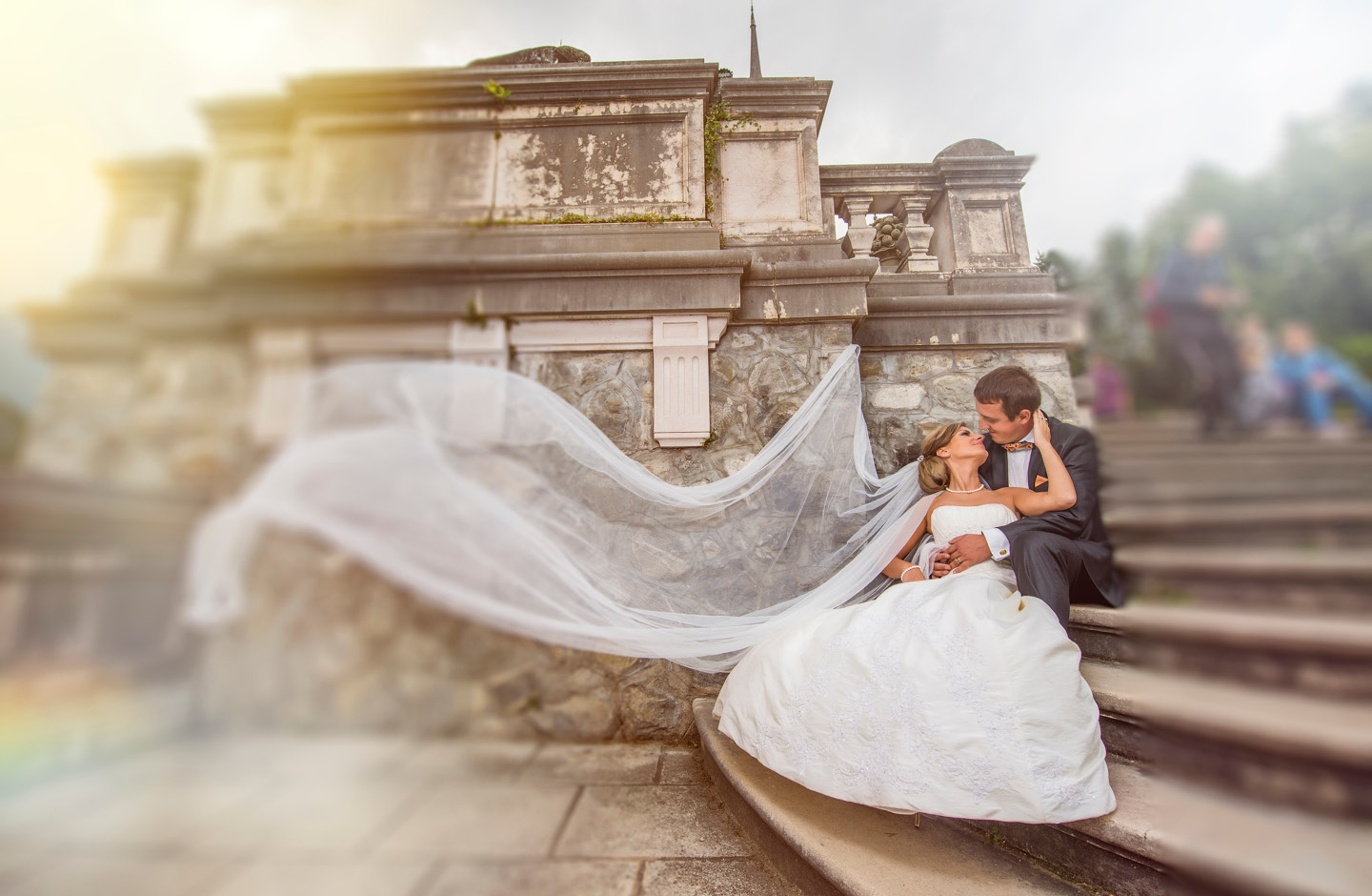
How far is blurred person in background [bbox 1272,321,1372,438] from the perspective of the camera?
87cm

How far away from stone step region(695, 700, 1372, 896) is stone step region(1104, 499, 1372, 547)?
1.64ft

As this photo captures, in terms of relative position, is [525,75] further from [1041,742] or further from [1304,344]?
[1041,742]

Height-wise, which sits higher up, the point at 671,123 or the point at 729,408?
the point at 671,123

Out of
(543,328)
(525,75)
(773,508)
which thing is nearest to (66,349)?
(543,328)

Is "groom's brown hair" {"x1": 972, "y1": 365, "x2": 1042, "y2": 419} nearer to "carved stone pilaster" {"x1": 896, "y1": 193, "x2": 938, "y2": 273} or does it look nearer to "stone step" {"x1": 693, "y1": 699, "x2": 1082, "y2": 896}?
"carved stone pilaster" {"x1": 896, "y1": 193, "x2": 938, "y2": 273}

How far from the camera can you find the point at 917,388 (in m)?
3.03

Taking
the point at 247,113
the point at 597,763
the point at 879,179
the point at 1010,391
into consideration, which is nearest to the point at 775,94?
the point at 879,179

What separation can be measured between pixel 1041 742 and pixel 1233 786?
43 cm

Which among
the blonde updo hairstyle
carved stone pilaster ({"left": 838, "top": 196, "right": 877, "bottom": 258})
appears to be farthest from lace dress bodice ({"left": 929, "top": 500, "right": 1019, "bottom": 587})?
carved stone pilaster ({"left": 838, "top": 196, "right": 877, "bottom": 258})

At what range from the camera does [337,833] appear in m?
1.64

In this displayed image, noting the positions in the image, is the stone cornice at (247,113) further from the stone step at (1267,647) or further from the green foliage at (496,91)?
the stone step at (1267,647)

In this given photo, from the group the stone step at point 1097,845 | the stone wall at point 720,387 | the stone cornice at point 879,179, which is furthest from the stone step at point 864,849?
the stone cornice at point 879,179

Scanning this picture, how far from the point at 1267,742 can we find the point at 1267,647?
0.59 ft

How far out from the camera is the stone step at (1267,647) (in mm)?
912
